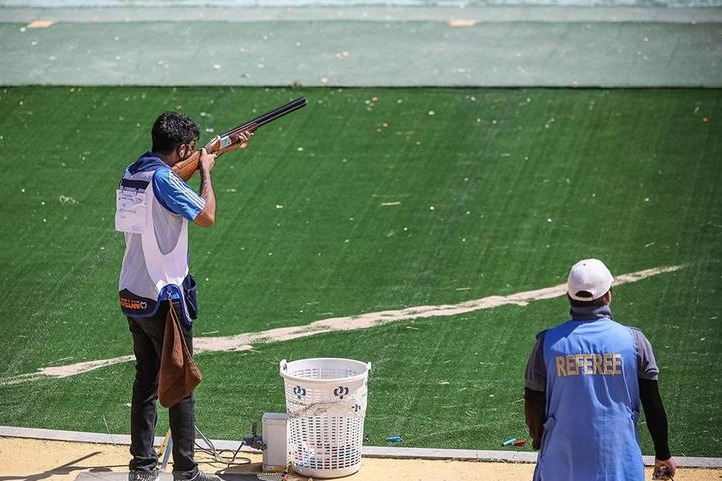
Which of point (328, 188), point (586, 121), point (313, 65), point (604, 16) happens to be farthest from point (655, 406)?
point (604, 16)

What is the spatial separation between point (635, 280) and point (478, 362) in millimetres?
2233

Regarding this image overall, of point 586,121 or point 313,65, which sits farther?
point 313,65

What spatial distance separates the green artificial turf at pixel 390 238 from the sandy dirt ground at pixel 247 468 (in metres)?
0.52

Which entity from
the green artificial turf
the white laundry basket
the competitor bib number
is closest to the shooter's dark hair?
the competitor bib number

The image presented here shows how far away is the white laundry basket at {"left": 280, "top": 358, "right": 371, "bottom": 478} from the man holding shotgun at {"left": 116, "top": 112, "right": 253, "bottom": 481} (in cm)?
63

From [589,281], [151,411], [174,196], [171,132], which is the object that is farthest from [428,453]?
[589,281]

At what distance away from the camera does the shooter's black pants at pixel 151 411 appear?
24.5 feet

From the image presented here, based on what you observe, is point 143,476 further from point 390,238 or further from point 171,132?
point 390,238

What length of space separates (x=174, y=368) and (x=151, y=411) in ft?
1.55

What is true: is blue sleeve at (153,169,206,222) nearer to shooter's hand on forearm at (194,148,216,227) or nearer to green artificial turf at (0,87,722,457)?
shooter's hand on forearm at (194,148,216,227)

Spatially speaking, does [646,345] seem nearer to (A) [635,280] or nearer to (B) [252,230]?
(A) [635,280]

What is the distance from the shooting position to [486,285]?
1165 centimetres

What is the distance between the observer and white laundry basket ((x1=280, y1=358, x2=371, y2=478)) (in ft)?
25.6

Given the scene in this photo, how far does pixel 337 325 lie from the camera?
1084 centimetres
